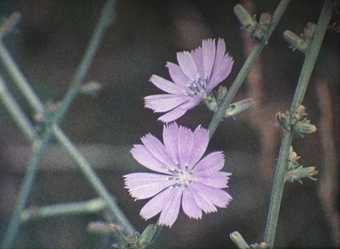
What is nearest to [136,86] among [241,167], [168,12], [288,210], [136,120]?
[136,120]

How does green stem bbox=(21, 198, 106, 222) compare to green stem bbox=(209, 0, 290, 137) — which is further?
green stem bbox=(21, 198, 106, 222)

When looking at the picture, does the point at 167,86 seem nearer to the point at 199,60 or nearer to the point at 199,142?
the point at 199,60

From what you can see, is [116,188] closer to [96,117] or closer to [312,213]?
[96,117]

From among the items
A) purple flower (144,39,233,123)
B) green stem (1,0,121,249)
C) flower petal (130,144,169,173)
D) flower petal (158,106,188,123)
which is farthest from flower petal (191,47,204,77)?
green stem (1,0,121,249)

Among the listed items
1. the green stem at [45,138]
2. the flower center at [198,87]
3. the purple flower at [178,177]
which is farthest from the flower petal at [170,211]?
the green stem at [45,138]

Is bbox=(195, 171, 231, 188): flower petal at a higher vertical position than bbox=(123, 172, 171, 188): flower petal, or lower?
lower

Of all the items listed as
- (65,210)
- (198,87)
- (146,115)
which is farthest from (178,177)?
(146,115)

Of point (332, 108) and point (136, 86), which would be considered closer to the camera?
point (332, 108)

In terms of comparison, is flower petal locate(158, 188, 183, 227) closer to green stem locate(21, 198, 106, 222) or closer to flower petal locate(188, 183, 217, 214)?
flower petal locate(188, 183, 217, 214)
